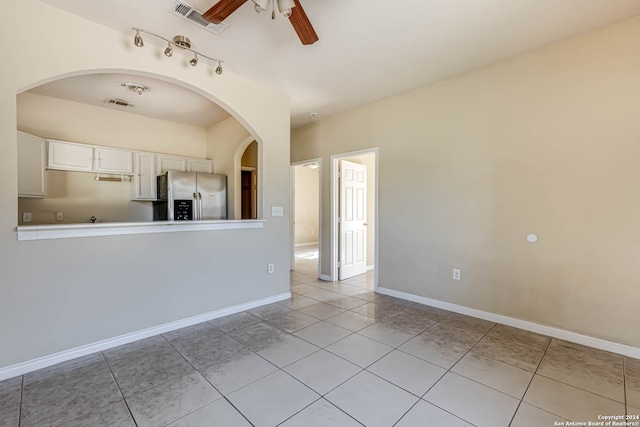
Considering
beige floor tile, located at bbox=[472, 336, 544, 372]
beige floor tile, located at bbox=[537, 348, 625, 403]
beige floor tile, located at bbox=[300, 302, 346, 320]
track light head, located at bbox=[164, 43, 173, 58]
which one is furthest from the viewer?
beige floor tile, located at bbox=[300, 302, 346, 320]

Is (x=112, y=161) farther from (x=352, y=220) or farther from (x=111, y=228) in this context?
(x=352, y=220)

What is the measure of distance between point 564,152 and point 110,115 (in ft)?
18.8

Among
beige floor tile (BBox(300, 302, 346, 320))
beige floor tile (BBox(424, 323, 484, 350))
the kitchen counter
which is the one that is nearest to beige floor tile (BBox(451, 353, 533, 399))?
beige floor tile (BBox(424, 323, 484, 350))

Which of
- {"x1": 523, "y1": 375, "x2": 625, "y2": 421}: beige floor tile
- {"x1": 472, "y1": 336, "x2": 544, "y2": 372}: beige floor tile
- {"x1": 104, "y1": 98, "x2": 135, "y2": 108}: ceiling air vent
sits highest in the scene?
{"x1": 104, "y1": 98, "x2": 135, "y2": 108}: ceiling air vent

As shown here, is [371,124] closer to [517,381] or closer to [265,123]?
[265,123]

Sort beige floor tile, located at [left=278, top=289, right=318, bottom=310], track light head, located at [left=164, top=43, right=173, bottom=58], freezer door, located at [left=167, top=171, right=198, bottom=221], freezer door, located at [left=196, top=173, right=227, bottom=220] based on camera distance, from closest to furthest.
→ track light head, located at [left=164, top=43, right=173, bottom=58], beige floor tile, located at [left=278, top=289, right=318, bottom=310], freezer door, located at [left=167, top=171, right=198, bottom=221], freezer door, located at [left=196, top=173, right=227, bottom=220]

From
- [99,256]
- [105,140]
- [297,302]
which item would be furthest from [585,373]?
[105,140]

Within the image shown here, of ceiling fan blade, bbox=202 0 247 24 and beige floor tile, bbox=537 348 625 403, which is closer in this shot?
ceiling fan blade, bbox=202 0 247 24

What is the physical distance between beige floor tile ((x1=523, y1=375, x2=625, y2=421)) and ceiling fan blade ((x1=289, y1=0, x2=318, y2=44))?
2.75m

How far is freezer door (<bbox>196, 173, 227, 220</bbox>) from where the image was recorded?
171 inches

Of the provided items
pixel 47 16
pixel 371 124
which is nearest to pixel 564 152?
pixel 371 124

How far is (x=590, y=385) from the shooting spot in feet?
6.00

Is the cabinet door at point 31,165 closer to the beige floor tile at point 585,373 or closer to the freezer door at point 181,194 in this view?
the freezer door at point 181,194

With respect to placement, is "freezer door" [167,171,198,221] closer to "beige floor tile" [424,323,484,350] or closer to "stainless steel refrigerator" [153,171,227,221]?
"stainless steel refrigerator" [153,171,227,221]
